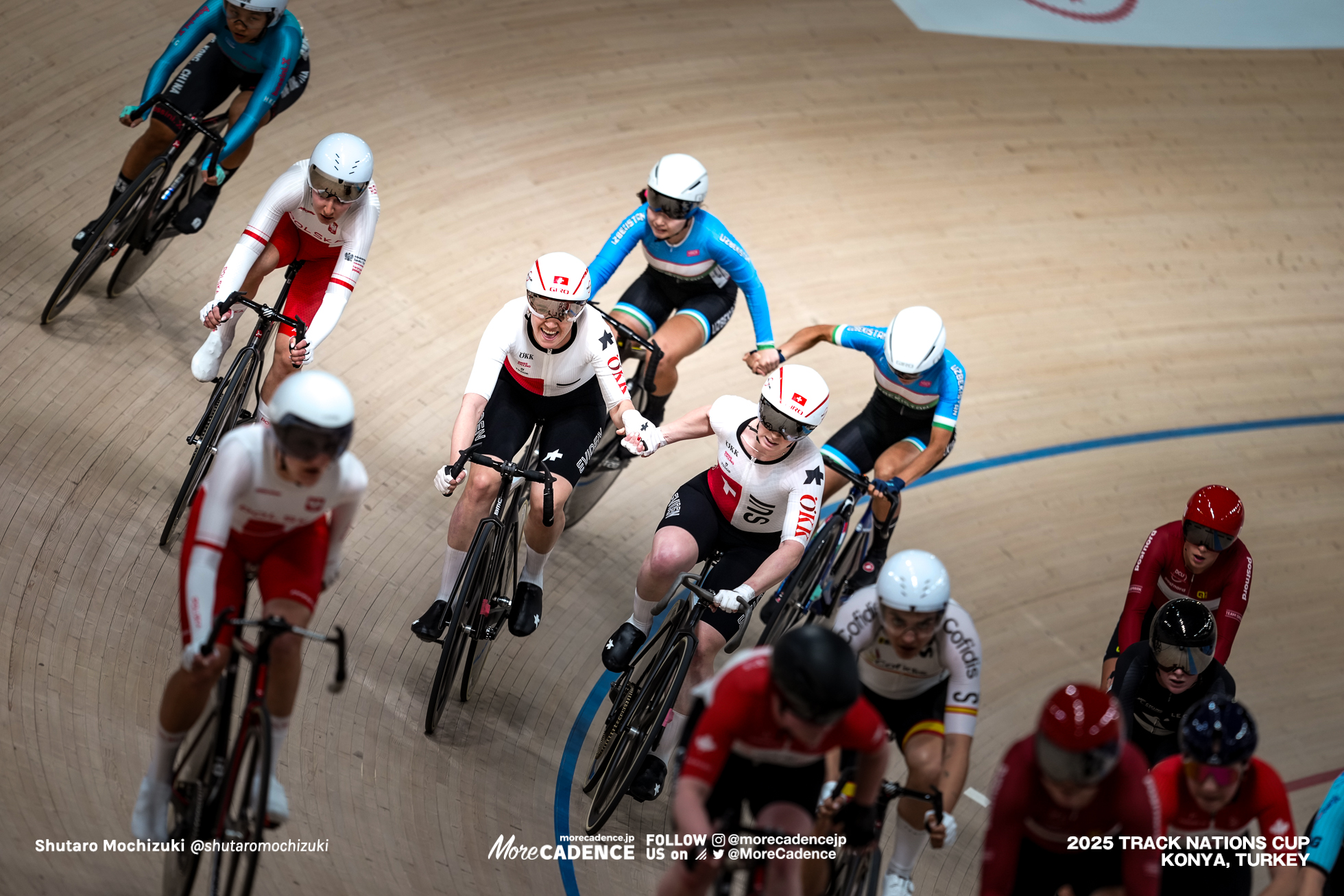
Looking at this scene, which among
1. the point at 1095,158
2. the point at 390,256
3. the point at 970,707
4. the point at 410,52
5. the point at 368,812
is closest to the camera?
the point at 970,707

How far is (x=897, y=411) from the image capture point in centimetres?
554

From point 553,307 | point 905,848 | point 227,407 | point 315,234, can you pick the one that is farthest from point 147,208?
point 905,848

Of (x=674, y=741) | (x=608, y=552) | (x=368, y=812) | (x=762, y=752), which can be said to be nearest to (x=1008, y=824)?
(x=762, y=752)

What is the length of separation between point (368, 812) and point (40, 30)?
564 centimetres

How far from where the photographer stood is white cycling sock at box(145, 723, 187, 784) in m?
3.00

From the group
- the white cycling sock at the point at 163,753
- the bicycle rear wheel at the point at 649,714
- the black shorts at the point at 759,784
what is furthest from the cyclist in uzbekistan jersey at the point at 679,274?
the white cycling sock at the point at 163,753

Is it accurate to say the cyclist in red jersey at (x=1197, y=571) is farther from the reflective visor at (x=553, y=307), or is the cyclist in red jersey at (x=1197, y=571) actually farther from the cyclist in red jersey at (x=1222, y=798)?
the reflective visor at (x=553, y=307)

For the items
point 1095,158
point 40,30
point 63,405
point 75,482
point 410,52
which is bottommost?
point 75,482

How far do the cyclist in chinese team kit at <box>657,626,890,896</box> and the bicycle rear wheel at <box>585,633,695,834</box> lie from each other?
100 centimetres

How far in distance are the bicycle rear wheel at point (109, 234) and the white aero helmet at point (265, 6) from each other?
2.41 ft

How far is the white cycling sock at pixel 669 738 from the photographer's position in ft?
14.1

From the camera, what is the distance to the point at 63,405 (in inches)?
209

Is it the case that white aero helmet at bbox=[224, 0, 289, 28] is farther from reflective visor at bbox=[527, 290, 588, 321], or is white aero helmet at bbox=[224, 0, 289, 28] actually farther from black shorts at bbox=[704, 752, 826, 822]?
black shorts at bbox=[704, 752, 826, 822]

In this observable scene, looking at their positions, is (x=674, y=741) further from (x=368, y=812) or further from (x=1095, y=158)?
(x=1095, y=158)
